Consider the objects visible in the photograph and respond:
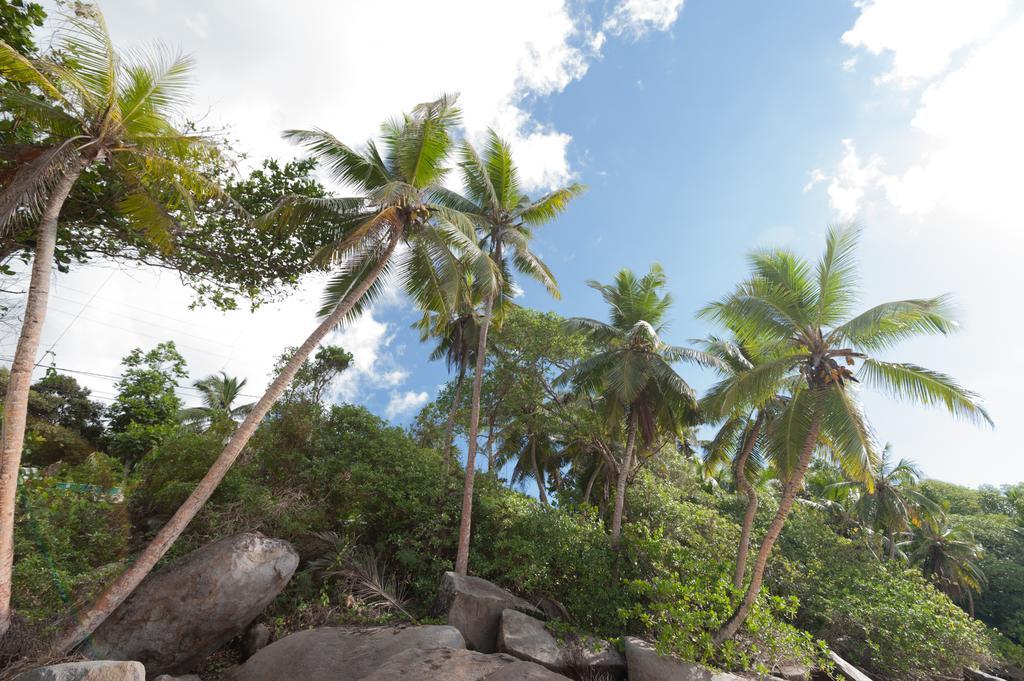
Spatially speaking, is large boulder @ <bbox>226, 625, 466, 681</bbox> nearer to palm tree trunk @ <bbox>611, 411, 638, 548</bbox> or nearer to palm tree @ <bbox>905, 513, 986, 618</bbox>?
palm tree trunk @ <bbox>611, 411, 638, 548</bbox>

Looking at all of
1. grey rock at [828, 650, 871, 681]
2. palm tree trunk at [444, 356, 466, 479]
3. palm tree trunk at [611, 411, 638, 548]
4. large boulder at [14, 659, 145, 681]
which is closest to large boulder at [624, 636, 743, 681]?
palm tree trunk at [611, 411, 638, 548]

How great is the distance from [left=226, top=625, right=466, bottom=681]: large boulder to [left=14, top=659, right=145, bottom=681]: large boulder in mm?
2071

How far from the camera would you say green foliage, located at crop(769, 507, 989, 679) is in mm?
12328

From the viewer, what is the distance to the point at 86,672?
5.16 metres

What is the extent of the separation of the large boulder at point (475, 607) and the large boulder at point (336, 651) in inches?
42.4

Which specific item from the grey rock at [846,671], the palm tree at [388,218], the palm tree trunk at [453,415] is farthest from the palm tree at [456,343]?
the grey rock at [846,671]

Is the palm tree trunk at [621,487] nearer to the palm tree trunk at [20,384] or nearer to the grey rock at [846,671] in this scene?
the grey rock at [846,671]

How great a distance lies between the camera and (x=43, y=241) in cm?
663

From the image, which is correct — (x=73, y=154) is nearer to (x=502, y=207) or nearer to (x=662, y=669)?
(x=502, y=207)

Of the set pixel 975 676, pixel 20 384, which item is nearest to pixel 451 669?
pixel 20 384

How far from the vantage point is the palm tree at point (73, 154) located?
246 inches

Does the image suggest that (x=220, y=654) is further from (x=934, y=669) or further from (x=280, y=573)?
(x=934, y=669)

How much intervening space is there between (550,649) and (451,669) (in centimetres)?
305

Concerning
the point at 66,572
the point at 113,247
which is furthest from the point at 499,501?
the point at 113,247
